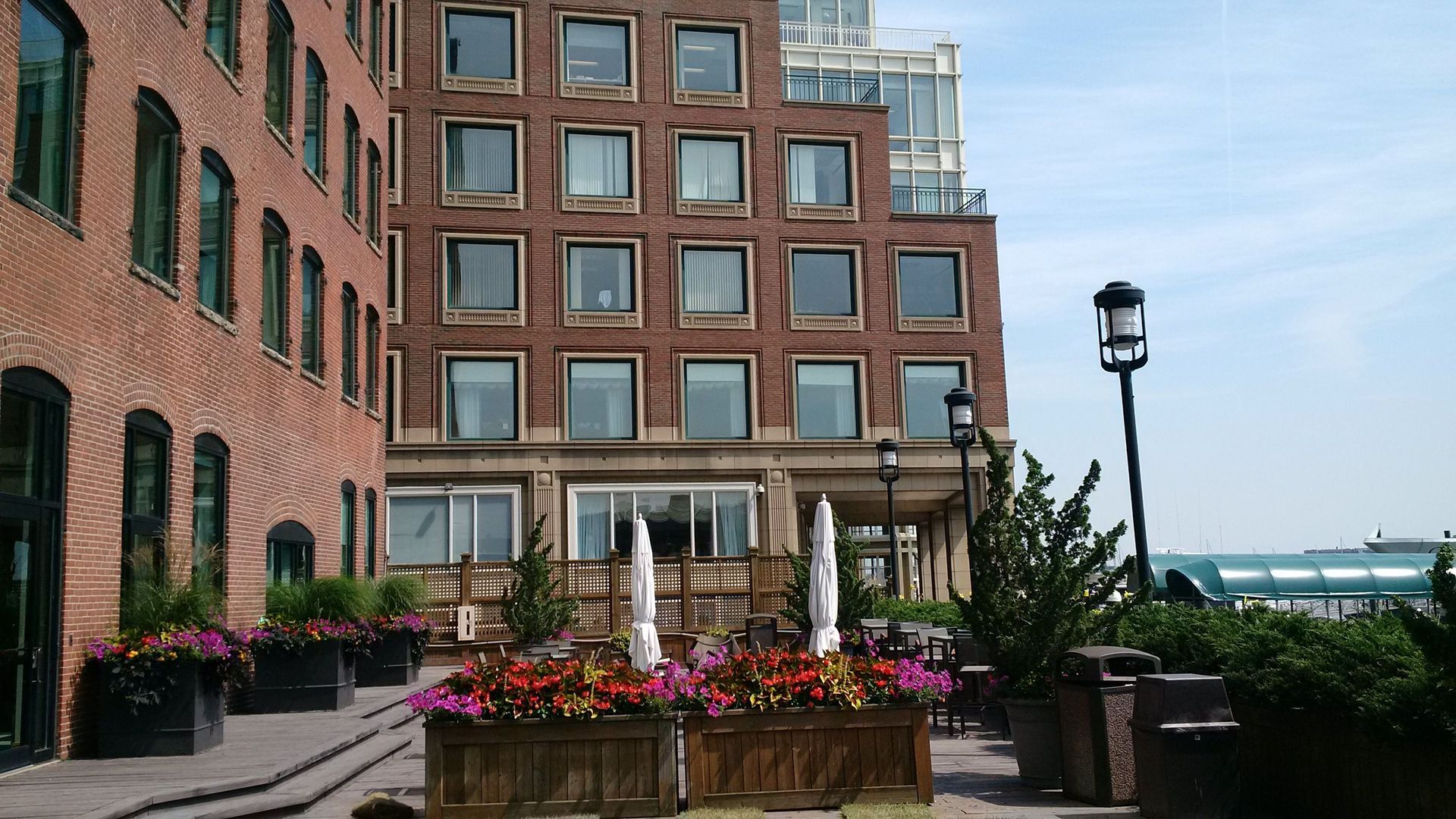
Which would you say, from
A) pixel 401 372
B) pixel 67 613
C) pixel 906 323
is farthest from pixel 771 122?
pixel 67 613

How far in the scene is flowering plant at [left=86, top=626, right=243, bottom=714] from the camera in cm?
1321

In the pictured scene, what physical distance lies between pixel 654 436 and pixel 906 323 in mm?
8651

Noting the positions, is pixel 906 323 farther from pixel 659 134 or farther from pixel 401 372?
pixel 401 372

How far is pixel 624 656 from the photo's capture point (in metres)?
22.0

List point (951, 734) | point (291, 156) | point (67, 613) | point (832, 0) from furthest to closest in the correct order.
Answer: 1. point (832, 0)
2. point (291, 156)
3. point (951, 734)
4. point (67, 613)

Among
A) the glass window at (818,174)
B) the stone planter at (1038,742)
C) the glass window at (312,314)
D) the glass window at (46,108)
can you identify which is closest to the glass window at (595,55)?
the glass window at (818,174)

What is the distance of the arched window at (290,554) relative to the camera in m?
20.7

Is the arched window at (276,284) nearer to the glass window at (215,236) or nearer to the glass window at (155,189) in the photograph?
the glass window at (215,236)

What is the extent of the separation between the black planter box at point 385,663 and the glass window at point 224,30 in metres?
9.99

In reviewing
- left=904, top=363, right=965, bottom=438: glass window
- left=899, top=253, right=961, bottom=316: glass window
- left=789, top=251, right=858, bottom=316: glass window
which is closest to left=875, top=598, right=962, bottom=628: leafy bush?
left=904, top=363, right=965, bottom=438: glass window

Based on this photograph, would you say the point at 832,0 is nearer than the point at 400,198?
No

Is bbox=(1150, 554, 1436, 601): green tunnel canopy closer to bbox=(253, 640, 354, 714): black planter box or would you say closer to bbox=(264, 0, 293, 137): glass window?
bbox=(253, 640, 354, 714): black planter box

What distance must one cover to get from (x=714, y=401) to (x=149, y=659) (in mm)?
25544

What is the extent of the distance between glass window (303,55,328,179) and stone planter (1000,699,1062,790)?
54.7 ft
